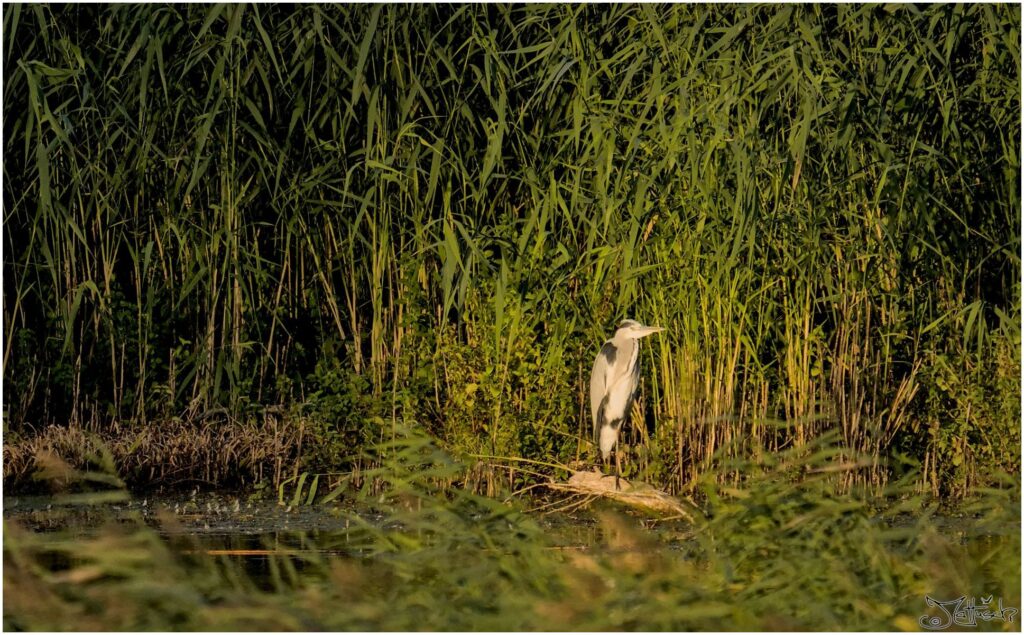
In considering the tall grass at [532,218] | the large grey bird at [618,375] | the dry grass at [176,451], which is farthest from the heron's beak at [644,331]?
the dry grass at [176,451]

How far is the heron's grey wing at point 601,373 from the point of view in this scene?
5.12 m

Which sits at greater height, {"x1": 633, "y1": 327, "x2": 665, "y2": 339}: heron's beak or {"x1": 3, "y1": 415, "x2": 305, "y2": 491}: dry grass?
{"x1": 633, "y1": 327, "x2": 665, "y2": 339}: heron's beak

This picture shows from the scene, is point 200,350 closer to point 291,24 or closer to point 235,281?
point 235,281

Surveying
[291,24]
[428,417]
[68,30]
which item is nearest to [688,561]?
[428,417]

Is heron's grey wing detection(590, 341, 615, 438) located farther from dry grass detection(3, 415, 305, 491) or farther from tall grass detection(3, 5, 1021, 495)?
dry grass detection(3, 415, 305, 491)

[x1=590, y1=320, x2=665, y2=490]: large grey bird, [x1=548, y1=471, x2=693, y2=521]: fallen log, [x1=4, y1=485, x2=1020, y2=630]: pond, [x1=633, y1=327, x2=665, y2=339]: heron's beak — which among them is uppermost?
[x1=633, y1=327, x2=665, y2=339]: heron's beak

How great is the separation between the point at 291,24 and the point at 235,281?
96 cm

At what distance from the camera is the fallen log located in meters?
4.68

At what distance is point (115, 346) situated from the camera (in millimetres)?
5914

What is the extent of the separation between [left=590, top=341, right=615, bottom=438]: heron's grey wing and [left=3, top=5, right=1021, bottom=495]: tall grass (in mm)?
280

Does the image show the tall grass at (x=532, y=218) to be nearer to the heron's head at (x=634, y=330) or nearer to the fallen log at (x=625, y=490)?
the heron's head at (x=634, y=330)

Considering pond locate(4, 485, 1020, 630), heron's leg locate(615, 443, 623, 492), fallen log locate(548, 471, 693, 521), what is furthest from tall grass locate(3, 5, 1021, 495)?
pond locate(4, 485, 1020, 630)

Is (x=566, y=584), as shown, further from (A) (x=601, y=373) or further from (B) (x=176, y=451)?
(B) (x=176, y=451)

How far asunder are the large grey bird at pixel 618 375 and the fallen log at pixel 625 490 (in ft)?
0.42
